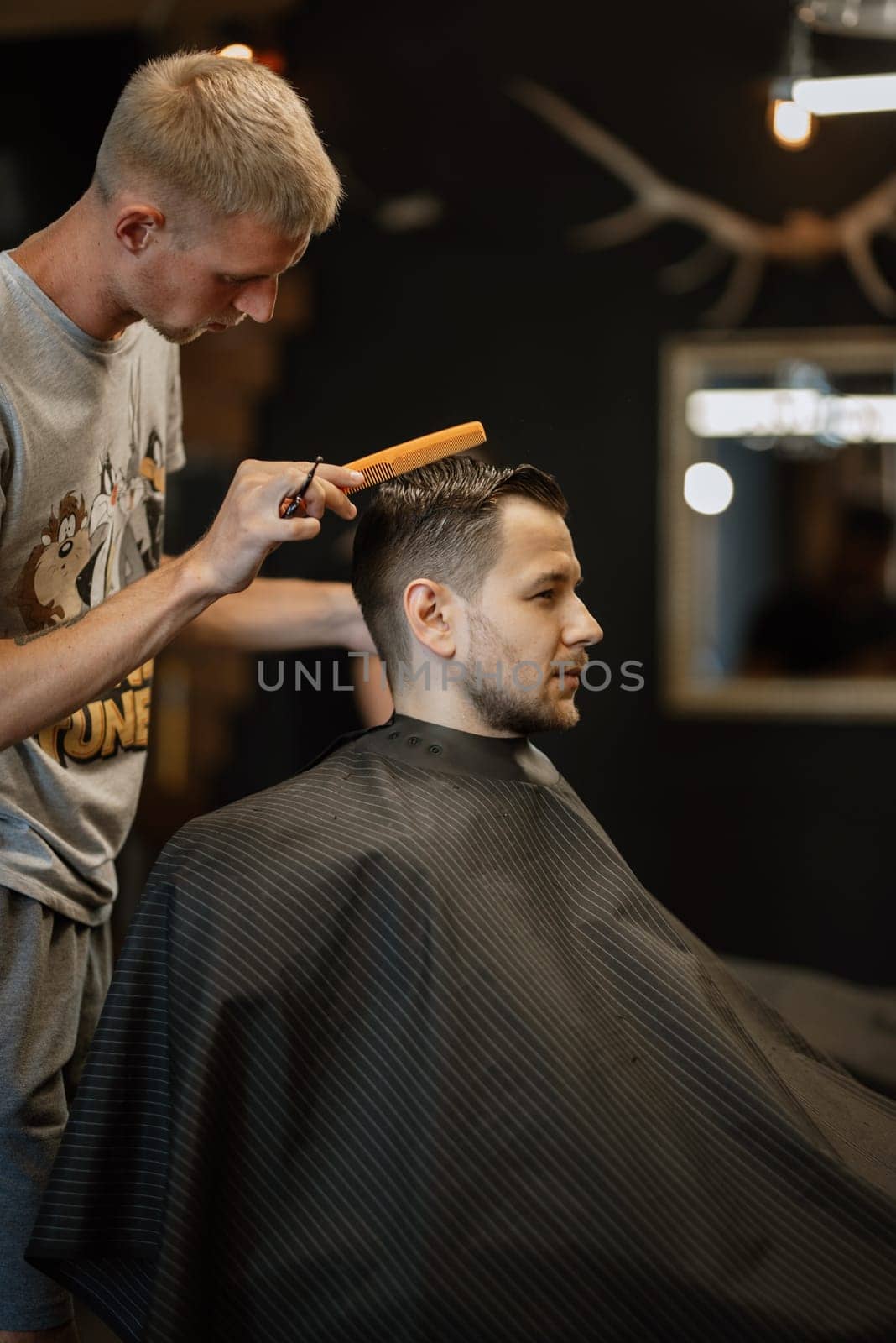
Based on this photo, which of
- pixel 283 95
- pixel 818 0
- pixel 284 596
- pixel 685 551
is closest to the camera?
pixel 283 95

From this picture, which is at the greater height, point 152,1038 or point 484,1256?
point 152,1038

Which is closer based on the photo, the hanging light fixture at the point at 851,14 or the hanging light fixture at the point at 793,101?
the hanging light fixture at the point at 851,14

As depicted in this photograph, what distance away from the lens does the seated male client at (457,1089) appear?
1.51m

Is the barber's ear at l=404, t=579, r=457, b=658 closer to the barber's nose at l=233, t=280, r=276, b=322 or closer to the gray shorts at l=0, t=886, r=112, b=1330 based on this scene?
the barber's nose at l=233, t=280, r=276, b=322

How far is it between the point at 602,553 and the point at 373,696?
514 mm

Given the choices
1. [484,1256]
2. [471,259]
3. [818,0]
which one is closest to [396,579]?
[484,1256]

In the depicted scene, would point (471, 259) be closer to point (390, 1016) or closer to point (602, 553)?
point (602, 553)

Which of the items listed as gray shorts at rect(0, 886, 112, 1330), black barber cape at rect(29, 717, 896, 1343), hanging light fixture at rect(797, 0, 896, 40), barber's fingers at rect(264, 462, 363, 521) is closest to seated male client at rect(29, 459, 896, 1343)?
black barber cape at rect(29, 717, 896, 1343)

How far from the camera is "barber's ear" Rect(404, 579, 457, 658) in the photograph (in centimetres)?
191

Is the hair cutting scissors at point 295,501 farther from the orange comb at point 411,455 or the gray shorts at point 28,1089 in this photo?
the gray shorts at point 28,1089

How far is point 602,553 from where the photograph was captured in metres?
2.36

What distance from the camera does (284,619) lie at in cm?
220

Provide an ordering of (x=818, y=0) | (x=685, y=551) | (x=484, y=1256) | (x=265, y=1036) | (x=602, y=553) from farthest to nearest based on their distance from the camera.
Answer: (x=685, y=551)
(x=818, y=0)
(x=602, y=553)
(x=265, y=1036)
(x=484, y=1256)

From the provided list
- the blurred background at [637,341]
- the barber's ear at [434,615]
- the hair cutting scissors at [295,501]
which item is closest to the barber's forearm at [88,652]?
the hair cutting scissors at [295,501]
